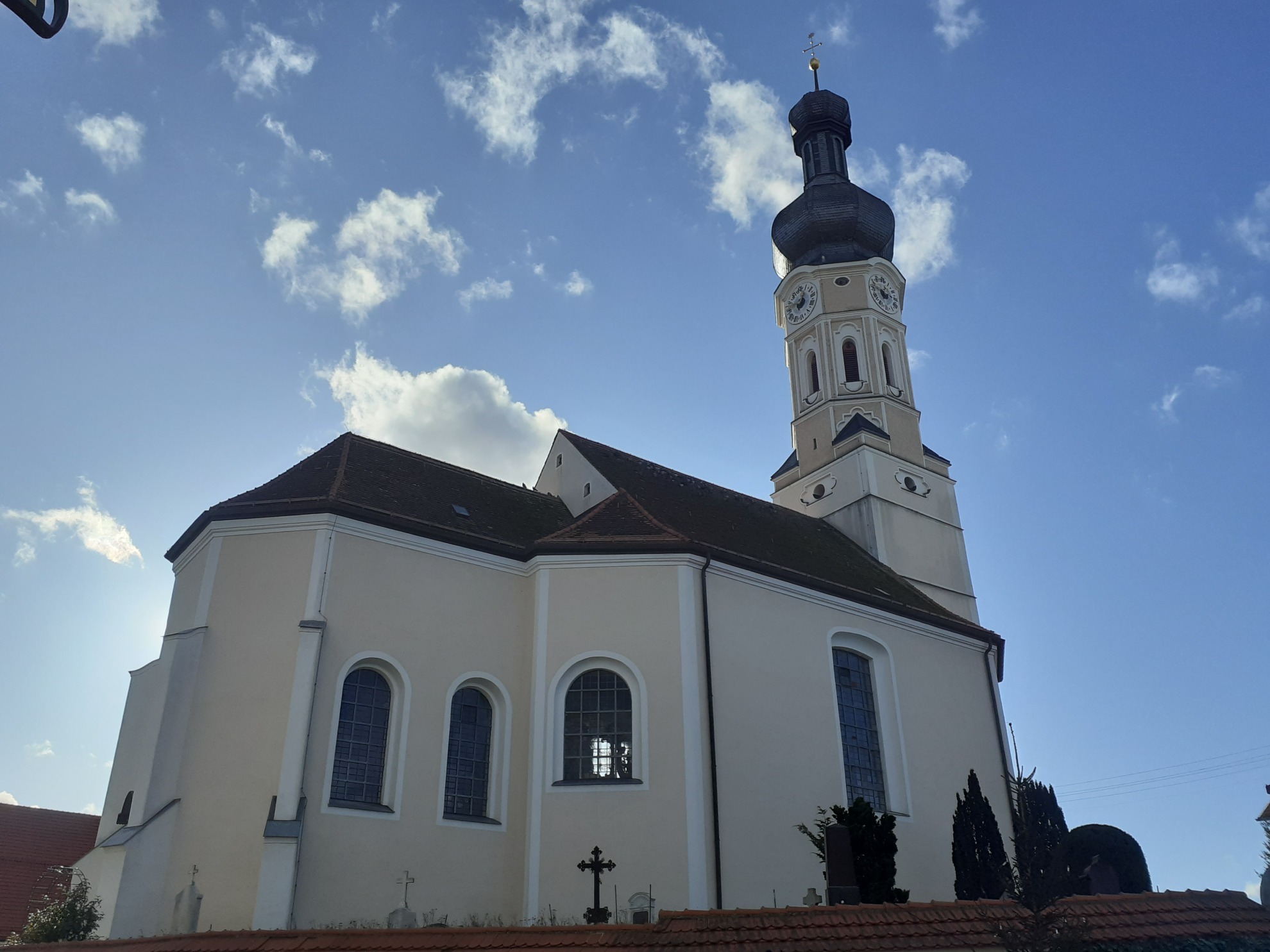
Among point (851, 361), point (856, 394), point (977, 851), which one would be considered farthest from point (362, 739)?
point (851, 361)

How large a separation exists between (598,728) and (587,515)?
3.88 m

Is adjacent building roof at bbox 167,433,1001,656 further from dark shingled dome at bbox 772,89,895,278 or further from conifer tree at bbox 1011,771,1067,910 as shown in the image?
dark shingled dome at bbox 772,89,895,278

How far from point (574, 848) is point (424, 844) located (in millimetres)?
2079

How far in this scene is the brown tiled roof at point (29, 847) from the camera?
742 inches

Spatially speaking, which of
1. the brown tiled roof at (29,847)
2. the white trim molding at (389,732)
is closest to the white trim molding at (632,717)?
the white trim molding at (389,732)

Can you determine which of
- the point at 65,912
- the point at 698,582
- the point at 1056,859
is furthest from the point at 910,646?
the point at 65,912

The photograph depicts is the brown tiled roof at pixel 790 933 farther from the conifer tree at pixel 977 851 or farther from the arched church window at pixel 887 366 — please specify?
the arched church window at pixel 887 366

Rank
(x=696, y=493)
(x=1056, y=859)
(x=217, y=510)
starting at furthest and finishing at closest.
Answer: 1. (x=696, y=493)
2. (x=217, y=510)
3. (x=1056, y=859)

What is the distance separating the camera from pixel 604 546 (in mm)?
15852

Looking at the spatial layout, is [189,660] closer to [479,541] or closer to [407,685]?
[407,685]

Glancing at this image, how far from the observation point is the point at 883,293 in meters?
27.0

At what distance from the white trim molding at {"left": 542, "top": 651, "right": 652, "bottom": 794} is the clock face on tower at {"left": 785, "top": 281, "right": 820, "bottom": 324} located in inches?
577

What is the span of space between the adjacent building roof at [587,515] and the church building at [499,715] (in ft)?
0.24

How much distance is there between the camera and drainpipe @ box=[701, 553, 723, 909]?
14.0 metres
